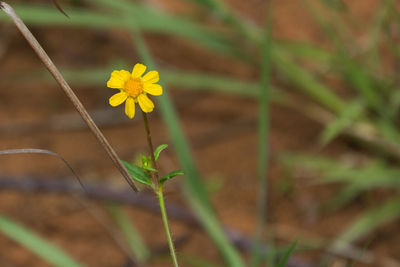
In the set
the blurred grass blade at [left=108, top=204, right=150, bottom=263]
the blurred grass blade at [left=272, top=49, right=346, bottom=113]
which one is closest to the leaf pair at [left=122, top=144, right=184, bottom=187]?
the blurred grass blade at [left=108, top=204, right=150, bottom=263]

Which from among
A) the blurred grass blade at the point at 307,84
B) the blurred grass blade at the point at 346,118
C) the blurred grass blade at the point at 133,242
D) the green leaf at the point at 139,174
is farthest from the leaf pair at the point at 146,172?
the blurred grass blade at the point at 307,84

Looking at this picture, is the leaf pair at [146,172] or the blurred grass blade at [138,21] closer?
the leaf pair at [146,172]

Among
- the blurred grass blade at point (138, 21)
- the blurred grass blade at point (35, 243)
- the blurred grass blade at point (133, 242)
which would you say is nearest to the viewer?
the blurred grass blade at point (35, 243)

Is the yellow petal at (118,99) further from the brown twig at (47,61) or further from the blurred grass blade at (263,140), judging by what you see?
the blurred grass blade at (263,140)

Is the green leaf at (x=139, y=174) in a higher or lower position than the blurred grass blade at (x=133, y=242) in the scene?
lower

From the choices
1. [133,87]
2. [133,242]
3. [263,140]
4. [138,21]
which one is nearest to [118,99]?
[133,87]

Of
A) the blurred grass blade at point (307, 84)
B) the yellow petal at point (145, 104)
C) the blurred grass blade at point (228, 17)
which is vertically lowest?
the yellow petal at point (145, 104)
